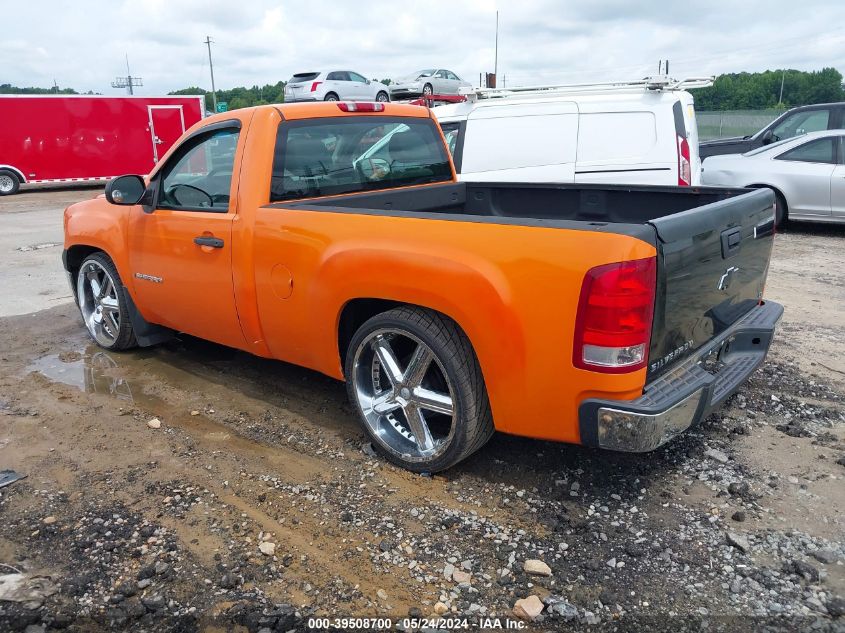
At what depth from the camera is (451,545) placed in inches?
114

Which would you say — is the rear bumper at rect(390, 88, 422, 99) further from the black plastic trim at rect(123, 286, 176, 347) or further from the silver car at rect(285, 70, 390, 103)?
the black plastic trim at rect(123, 286, 176, 347)

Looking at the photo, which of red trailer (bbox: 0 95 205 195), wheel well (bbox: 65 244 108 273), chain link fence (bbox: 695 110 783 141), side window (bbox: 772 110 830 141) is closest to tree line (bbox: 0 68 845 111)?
chain link fence (bbox: 695 110 783 141)

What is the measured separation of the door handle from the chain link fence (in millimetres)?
25875

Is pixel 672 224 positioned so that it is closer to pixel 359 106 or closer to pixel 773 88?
pixel 359 106

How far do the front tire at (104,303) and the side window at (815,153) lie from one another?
9388mm

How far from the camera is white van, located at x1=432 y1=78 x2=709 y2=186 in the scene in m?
7.18

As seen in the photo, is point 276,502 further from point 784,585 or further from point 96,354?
point 96,354

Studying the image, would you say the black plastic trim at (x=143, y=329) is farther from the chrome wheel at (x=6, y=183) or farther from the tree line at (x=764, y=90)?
the tree line at (x=764, y=90)

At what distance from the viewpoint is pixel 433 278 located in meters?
3.05

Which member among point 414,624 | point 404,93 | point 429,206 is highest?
point 404,93

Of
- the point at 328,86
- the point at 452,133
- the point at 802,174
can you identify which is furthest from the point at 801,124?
the point at 328,86

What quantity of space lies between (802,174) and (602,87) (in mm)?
4112

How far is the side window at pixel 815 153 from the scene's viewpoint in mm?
9758

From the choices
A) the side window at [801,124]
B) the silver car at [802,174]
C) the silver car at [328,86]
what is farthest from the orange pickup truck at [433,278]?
the silver car at [328,86]
